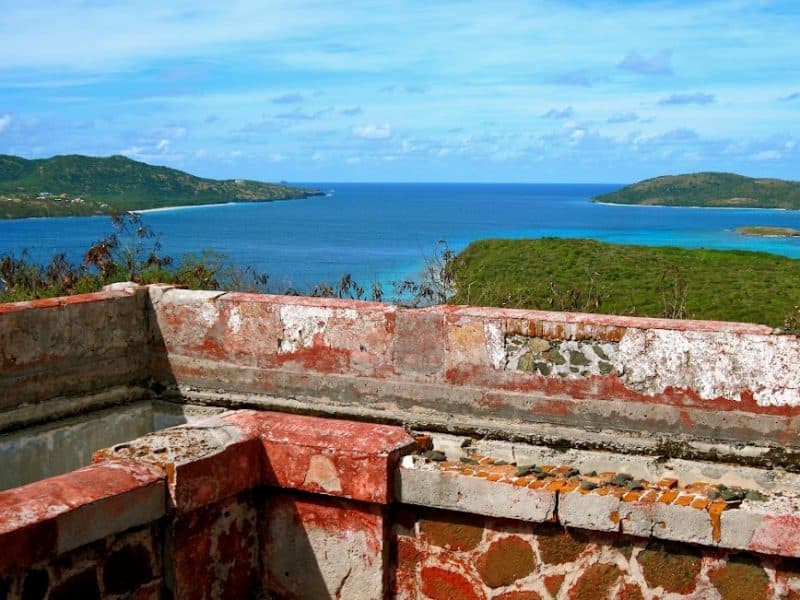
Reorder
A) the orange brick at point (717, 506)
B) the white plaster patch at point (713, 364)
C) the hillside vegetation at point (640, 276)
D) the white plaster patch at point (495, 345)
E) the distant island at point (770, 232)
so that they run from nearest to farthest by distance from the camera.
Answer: the orange brick at point (717, 506), the white plaster patch at point (713, 364), the white plaster patch at point (495, 345), the hillside vegetation at point (640, 276), the distant island at point (770, 232)

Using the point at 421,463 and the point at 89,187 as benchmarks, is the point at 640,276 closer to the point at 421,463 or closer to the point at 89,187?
the point at 421,463

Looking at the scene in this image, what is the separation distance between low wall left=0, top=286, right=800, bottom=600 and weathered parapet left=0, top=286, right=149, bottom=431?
0.6 inches

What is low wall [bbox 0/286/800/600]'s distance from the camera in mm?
3414

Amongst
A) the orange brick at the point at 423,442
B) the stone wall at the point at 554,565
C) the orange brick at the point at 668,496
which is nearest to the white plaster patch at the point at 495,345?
the orange brick at the point at 423,442

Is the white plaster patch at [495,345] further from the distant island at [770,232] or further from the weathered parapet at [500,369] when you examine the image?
the distant island at [770,232]

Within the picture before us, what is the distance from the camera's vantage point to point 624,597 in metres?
3.59

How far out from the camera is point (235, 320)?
5684mm

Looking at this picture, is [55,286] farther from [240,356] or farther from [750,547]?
[750,547]

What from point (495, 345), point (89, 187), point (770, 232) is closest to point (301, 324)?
point (495, 345)

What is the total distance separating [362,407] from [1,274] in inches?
315

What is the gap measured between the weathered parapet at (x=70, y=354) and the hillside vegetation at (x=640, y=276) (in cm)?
742

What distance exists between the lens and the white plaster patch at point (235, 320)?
5672mm

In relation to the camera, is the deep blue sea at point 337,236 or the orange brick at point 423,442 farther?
the deep blue sea at point 337,236

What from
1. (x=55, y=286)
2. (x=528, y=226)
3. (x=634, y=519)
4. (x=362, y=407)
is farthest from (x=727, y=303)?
(x=528, y=226)
